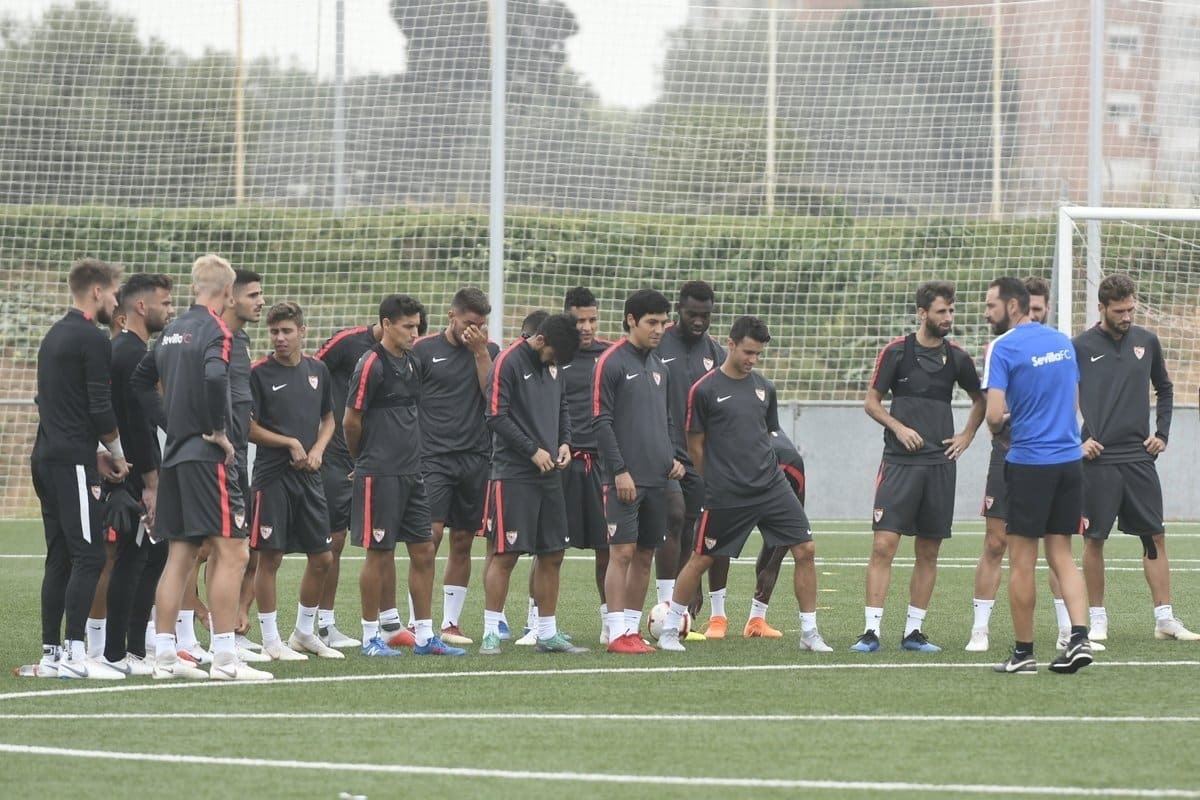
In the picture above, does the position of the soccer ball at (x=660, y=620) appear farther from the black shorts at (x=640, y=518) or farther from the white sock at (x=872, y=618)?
the white sock at (x=872, y=618)

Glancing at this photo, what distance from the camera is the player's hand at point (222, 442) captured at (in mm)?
9055

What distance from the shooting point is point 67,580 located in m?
9.54

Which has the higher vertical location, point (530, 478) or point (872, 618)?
point (530, 478)

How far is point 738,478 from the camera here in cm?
1065

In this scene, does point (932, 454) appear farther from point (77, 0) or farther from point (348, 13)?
point (77, 0)

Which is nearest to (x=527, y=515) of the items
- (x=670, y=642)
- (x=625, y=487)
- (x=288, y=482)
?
(x=625, y=487)

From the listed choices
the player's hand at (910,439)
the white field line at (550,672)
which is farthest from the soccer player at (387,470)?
the player's hand at (910,439)

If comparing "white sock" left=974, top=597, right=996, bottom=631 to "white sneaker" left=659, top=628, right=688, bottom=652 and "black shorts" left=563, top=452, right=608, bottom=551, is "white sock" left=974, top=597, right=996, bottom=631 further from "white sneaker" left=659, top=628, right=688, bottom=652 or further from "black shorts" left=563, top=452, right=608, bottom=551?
"black shorts" left=563, top=452, right=608, bottom=551

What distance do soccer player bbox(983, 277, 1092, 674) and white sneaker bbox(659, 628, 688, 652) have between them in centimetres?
212

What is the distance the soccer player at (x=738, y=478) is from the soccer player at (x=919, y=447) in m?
0.47

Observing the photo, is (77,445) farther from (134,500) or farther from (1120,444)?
(1120,444)

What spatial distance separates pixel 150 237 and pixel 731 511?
15.2 meters

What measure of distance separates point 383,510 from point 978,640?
3.61 metres

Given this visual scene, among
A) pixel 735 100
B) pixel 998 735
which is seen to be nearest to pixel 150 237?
pixel 735 100
